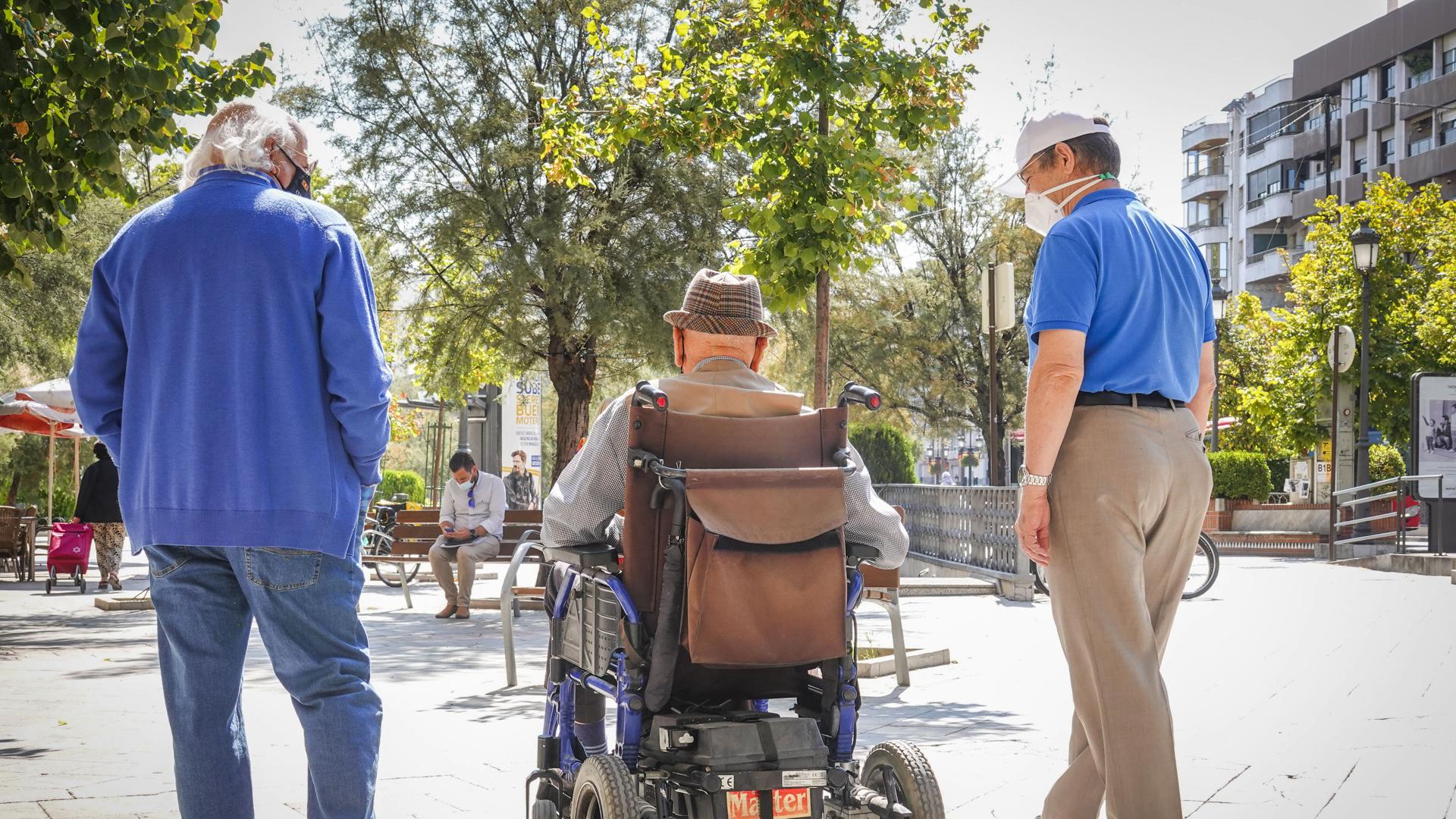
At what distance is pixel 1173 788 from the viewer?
3264 mm

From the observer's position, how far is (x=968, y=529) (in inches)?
640

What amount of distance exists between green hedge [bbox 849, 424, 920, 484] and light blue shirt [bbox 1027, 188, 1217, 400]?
28.9 m

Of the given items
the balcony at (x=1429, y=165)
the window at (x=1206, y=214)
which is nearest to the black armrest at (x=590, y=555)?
the balcony at (x=1429, y=165)

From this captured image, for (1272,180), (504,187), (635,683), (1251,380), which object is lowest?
(635,683)

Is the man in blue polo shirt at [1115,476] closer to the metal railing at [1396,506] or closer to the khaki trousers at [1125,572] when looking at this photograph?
the khaki trousers at [1125,572]

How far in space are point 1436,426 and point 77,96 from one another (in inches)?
831

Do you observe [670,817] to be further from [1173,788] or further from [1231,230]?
[1231,230]

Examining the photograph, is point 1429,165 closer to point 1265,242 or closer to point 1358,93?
point 1358,93

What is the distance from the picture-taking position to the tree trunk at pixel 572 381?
1806cm

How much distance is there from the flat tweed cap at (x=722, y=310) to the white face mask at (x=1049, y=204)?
84 centimetres

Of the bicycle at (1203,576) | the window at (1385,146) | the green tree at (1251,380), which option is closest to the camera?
the bicycle at (1203,576)

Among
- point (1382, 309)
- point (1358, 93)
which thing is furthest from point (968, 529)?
point (1358, 93)

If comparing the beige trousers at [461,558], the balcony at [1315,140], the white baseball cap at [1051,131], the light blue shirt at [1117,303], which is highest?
the balcony at [1315,140]

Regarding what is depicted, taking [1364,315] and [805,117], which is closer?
[805,117]
